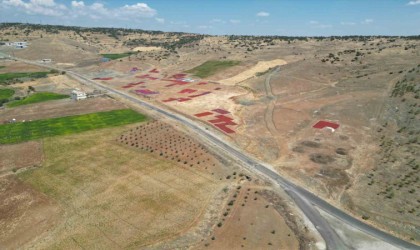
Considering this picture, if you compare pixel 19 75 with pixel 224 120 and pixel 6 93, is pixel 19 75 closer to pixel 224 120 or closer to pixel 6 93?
pixel 6 93

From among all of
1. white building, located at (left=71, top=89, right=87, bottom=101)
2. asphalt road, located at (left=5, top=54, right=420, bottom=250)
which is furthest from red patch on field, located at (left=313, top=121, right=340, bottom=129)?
white building, located at (left=71, top=89, right=87, bottom=101)

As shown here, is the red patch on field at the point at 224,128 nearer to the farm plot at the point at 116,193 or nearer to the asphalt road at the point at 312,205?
the asphalt road at the point at 312,205

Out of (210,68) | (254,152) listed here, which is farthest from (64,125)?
(210,68)

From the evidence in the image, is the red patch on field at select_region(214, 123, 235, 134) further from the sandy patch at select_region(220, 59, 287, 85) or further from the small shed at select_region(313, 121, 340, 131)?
the sandy patch at select_region(220, 59, 287, 85)

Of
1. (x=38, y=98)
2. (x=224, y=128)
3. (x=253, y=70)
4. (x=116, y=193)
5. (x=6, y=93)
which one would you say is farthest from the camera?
(x=253, y=70)

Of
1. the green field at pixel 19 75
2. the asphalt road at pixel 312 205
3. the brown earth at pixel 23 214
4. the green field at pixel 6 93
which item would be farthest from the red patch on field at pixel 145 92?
the brown earth at pixel 23 214

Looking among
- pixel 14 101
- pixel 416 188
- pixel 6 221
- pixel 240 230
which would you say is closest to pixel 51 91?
pixel 14 101

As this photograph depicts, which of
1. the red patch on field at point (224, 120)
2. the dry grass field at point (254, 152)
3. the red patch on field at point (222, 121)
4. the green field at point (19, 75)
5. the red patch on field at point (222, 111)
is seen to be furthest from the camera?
the green field at point (19, 75)
